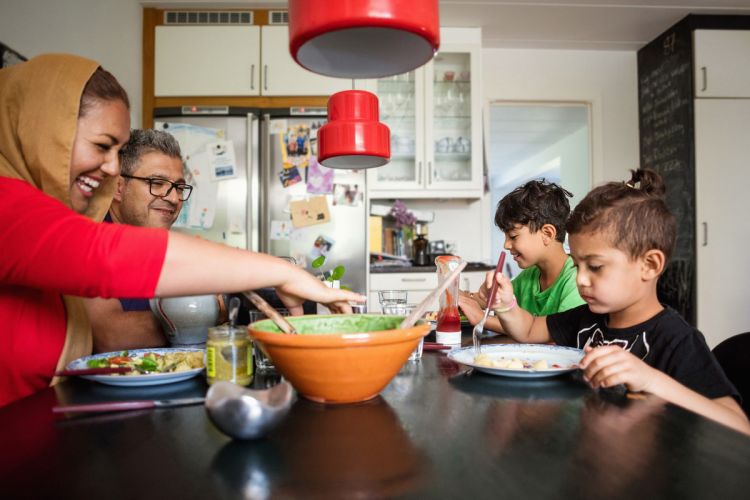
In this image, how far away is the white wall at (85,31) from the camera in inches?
104

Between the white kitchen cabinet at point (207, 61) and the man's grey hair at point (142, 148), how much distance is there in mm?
1695

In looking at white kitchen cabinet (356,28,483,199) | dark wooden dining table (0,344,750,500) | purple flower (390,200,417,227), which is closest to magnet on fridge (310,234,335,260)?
white kitchen cabinet (356,28,483,199)

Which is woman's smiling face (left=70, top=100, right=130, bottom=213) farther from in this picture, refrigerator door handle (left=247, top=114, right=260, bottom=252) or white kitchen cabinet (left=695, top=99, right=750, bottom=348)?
white kitchen cabinet (left=695, top=99, right=750, bottom=348)

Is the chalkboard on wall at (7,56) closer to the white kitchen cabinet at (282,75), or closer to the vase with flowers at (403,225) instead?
the white kitchen cabinet at (282,75)

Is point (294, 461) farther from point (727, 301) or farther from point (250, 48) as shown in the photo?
point (727, 301)

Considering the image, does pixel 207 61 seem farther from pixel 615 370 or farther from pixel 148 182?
pixel 615 370

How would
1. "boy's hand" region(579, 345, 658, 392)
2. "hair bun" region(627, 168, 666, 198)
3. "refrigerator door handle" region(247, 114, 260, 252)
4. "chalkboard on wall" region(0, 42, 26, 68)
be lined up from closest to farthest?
"boy's hand" region(579, 345, 658, 392) < "hair bun" region(627, 168, 666, 198) < "chalkboard on wall" region(0, 42, 26, 68) < "refrigerator door handle" region(247, 114, 260, 252)

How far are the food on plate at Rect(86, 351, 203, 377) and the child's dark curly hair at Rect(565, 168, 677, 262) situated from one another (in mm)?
868

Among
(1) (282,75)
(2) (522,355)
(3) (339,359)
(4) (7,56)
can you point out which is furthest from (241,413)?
(1) (282,75)

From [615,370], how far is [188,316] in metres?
0.79

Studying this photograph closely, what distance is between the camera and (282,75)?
3361 millimetres

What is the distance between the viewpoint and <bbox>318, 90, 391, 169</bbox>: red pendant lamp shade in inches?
54.3

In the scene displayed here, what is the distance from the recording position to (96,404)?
0.73 meters

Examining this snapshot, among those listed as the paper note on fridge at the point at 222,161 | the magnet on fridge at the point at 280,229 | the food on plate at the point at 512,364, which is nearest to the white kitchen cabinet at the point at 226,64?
the paper note on fridge at the point at 222,161
